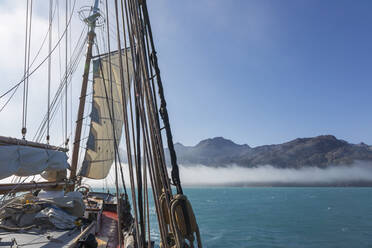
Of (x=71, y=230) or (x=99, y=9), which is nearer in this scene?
(x=71, y=230)

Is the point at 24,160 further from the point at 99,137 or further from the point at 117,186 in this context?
Answer: the point at 99,137

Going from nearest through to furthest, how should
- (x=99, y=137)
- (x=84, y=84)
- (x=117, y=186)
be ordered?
1. (x=117, y=186)
2. (x=84, y=84)
3. (x=99, y=137)

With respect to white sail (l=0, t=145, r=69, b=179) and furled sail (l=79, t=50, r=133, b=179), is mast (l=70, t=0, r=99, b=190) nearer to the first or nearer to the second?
furled sail (l=79, t=50, r=133, b=179)

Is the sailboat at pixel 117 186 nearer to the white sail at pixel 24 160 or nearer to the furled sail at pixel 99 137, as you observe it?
the white sail at pixel 24 160

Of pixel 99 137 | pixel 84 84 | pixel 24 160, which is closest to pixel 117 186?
pixel 24 160

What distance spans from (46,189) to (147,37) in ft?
24.6

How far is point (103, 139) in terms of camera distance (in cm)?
2000

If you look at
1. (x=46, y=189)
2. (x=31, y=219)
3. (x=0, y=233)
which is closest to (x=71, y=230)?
(x=31, y=219)

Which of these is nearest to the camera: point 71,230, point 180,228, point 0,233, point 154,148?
point 180,228

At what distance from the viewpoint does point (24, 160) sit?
16.1 feet

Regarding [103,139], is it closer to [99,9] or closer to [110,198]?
[110,198]

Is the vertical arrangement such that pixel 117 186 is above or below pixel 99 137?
below

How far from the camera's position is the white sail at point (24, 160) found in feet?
14.3

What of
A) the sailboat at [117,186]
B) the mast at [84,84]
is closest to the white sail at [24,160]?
the sailboat at [117,186]
